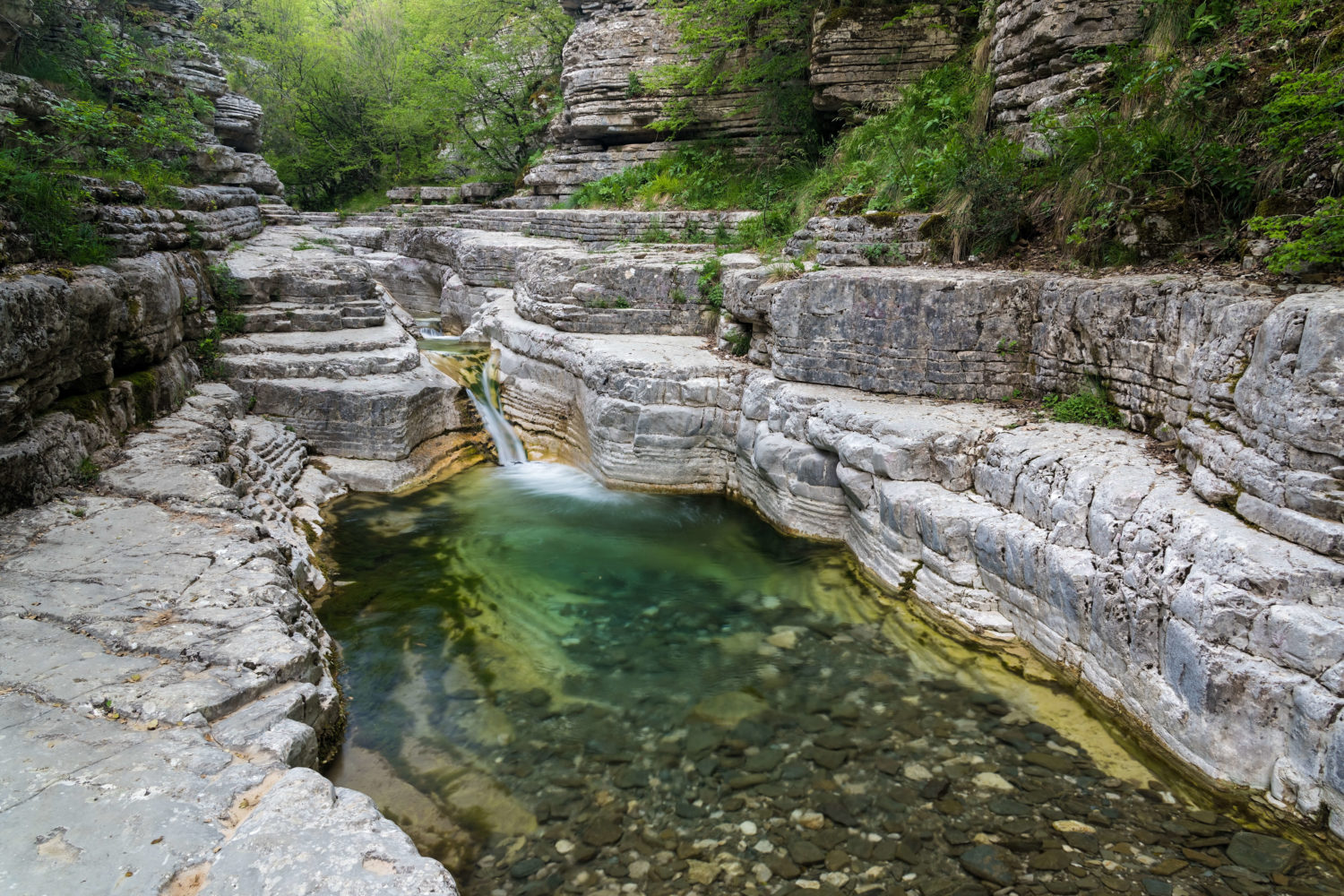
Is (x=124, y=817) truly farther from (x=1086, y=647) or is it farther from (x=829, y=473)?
(x=829, y=473)

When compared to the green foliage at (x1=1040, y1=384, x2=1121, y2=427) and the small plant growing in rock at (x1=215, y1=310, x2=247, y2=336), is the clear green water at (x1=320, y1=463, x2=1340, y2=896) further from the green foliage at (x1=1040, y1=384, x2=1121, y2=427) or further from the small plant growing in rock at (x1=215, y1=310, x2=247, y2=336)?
the small plant growing in rock at (x1=215, y1=310, x2=247, y2=336)

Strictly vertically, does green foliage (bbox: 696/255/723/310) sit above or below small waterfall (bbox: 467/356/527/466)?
above

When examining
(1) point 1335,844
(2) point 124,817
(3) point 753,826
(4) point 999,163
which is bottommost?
(3) point 753,826

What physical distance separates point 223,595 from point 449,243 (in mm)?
12653

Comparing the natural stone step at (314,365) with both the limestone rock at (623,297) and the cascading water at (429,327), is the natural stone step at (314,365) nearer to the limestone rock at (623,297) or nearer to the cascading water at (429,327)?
the limestone rock at (623,297)

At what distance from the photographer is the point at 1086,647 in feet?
15.3

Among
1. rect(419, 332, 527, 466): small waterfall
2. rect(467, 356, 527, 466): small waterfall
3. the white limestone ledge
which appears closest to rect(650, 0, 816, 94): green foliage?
the white limestone ledge

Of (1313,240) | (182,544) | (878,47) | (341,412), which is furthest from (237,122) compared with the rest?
(1313,240)

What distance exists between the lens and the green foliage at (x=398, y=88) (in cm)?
1980

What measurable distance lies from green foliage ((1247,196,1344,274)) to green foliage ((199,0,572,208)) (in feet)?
56.4

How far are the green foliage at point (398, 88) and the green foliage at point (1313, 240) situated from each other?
1718 cm

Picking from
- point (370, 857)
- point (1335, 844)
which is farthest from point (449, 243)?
point (1335, 844)

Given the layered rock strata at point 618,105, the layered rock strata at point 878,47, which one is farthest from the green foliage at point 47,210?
the layered rock strata at point 618,105

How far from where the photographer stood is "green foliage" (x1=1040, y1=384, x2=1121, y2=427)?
19.0ft
